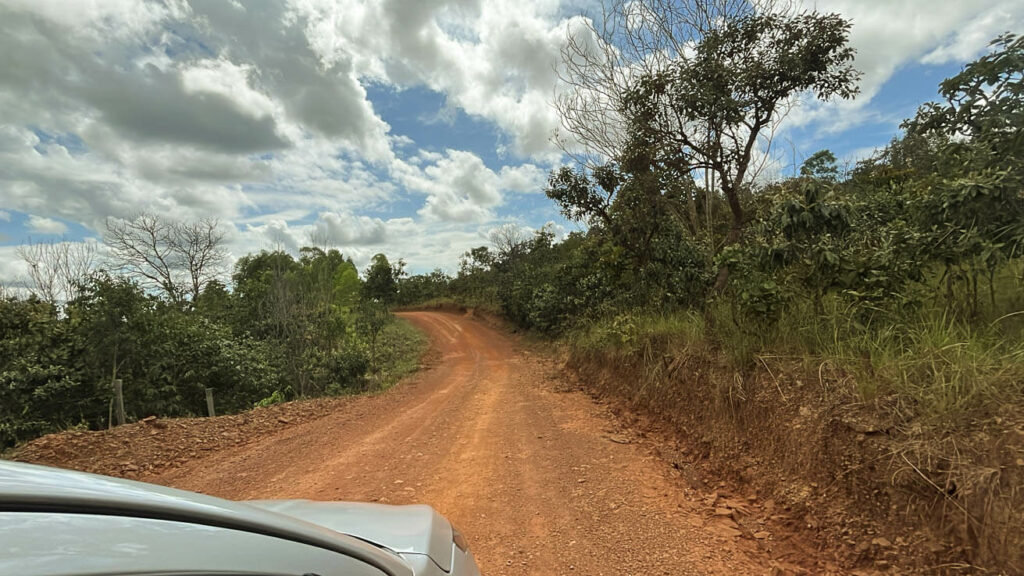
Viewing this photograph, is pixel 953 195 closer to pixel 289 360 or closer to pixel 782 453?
pixel 782 453

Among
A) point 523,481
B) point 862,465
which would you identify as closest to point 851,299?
point 862,465

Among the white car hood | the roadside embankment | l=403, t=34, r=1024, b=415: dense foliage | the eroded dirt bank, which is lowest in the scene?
the eroded dirt bank

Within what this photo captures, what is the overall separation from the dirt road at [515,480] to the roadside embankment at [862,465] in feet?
1.62

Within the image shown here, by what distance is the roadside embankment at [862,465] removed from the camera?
246 centimetres

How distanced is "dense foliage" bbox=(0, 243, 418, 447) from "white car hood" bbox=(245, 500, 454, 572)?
9482 mm

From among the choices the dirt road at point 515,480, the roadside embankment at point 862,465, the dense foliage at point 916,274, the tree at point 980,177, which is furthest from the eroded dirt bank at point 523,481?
the tree at point 980,177

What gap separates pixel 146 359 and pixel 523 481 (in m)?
10.5

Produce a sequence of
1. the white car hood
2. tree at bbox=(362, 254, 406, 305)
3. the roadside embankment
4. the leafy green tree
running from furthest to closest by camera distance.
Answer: tree at bbox=(362, 254, 406, 305), the leafy green tree, the roadside embankment, the white car hood

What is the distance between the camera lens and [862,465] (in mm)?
3086

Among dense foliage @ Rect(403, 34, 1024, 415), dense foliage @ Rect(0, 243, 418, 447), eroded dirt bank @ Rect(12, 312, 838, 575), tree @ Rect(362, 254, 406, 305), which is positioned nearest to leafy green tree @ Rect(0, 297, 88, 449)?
dense foliage @ Rect(0, 243, 418, 447)

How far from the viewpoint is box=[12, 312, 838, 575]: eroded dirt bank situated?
3205 millimetres

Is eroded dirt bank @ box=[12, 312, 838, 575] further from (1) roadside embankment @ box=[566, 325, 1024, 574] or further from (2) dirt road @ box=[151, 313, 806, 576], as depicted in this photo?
(1) roadside embankment @ box=[566, 325, 1024, 574]

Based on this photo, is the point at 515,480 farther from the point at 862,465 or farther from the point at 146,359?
the point at 146,359

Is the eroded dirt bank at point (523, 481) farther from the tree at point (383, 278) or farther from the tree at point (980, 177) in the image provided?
the tree at point (383, 278)
